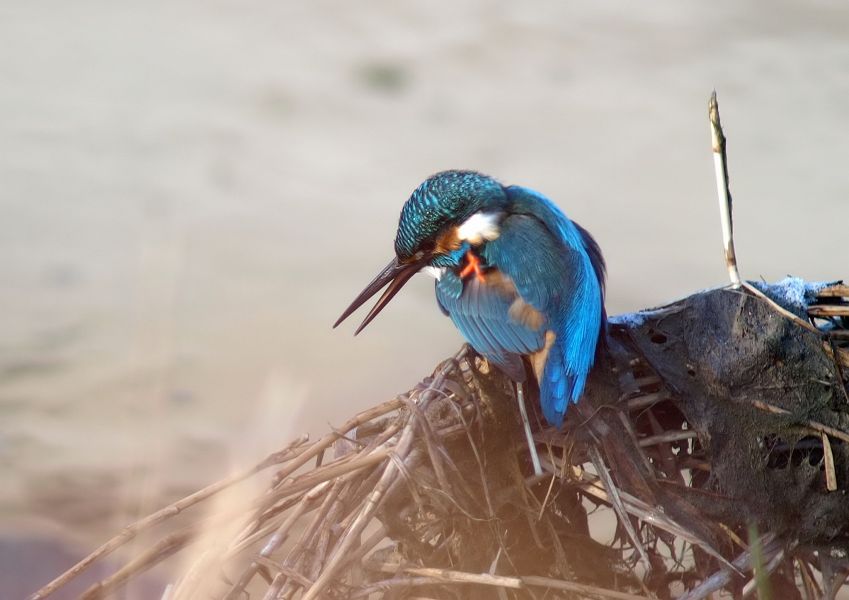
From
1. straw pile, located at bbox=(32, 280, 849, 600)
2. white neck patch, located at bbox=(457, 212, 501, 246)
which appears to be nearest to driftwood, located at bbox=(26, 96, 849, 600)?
straw pile, located at bbox=(32, 280, 849, 600)

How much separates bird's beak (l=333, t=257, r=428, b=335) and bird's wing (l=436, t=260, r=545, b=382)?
348 mm

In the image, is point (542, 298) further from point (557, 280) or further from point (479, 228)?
point (479, 228)

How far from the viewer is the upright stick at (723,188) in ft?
9.33

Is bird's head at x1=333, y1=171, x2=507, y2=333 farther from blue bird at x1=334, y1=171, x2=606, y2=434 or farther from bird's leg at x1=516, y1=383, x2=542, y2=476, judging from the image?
bird's leg at x1=516, y1=383, x2=542, y2=476

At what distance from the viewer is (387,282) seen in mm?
3365

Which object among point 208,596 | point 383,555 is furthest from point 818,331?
point 208,596

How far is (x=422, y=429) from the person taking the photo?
2570mm

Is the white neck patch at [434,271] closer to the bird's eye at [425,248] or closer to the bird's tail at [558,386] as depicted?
the bird's eye at [425,248]

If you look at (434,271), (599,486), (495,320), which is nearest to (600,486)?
(599,486)

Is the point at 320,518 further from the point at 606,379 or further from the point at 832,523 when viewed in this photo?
the point at 832,523

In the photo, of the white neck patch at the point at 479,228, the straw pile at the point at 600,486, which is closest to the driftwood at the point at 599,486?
the straw pile at the point at 600,486

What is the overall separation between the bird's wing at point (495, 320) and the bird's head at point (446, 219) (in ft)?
0.48

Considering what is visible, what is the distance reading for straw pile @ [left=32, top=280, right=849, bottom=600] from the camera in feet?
8.25

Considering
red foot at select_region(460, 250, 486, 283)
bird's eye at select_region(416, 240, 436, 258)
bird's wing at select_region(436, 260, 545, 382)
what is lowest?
bird's wing at select_region(436, 260, 545, 382)
